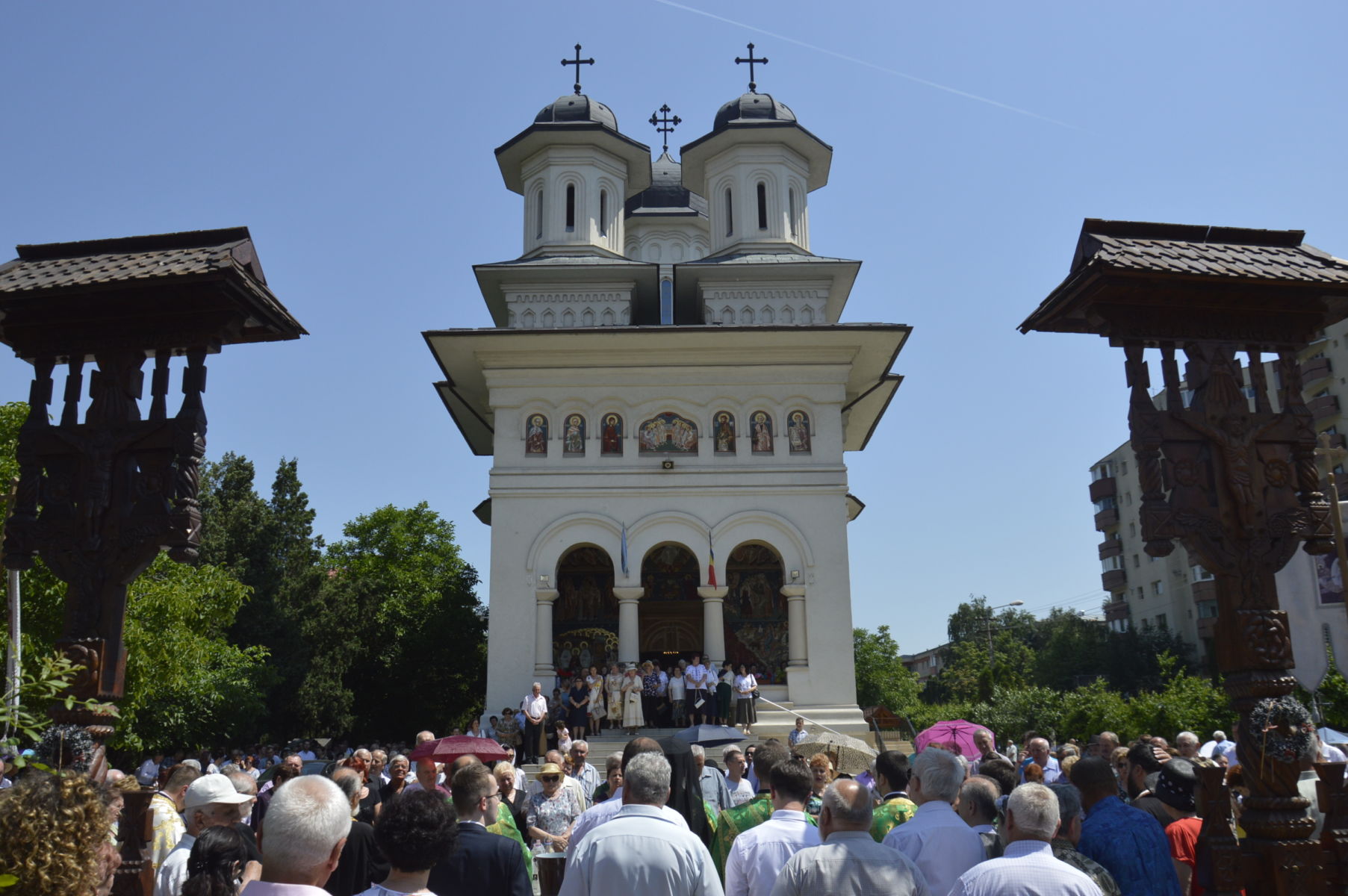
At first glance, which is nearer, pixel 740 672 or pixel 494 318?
pixel 740 672

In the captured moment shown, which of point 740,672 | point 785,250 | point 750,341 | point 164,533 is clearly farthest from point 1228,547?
point 785,250

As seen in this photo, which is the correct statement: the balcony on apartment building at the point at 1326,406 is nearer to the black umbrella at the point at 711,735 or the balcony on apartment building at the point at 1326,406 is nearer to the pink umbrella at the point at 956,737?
the pink umbrella at the point at 956,737

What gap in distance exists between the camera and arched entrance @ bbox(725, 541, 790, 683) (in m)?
23.9

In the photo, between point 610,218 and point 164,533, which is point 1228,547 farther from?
point 610,218

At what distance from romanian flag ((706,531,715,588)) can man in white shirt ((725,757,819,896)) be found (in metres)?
17.4

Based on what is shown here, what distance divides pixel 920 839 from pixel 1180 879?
247 cm

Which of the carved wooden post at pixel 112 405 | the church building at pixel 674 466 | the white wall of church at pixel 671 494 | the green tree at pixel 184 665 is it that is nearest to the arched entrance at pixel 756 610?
the church building at pixel 674 466

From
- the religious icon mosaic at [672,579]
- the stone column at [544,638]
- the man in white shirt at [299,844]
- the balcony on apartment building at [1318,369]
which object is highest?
the balcony on apartment building at [1318,369]

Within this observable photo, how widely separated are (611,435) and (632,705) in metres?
6.55

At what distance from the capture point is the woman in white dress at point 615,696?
19.9 meters

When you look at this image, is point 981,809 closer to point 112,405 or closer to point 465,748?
point 112,405

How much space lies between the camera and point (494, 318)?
2877cm

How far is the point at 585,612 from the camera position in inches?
973

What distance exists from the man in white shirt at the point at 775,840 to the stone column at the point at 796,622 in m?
17.8
